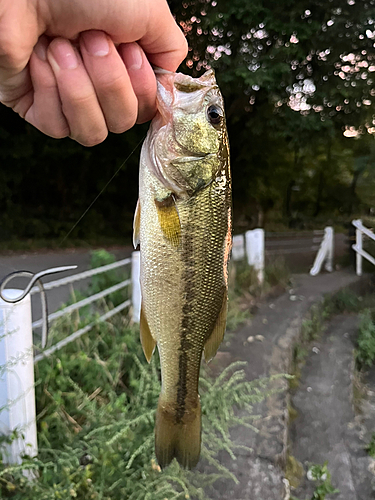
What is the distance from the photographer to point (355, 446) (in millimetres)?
3318

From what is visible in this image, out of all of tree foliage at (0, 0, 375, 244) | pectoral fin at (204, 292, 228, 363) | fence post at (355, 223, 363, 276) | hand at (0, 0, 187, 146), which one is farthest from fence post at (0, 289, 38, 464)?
fence post at (355, 223, 363, 276)

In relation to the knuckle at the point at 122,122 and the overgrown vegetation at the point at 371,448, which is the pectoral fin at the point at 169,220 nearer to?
the knuckle at the point at 122,122

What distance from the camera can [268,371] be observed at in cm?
380

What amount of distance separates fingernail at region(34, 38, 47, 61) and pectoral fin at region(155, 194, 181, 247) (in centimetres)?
46

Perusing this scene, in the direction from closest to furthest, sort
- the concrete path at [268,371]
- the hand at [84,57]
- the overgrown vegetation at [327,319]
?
1. the hand at [84,57]
2. the concrete path at [268,371]
3. the overgrown vegetation at [327,319]

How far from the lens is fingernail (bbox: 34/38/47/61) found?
95 centimetres

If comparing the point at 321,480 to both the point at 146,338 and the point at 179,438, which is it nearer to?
the point at 179,438

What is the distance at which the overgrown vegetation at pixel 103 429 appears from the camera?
6.79 feet

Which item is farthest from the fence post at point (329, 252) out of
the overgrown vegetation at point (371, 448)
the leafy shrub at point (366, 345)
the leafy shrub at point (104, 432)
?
the leafy shrub at point (104, 432)

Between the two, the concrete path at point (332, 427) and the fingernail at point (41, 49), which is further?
the concrete path at point (332, 427)

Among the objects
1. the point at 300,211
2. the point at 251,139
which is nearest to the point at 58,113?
the point at 251,139

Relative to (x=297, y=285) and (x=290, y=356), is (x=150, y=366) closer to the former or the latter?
(x=290, y=356)

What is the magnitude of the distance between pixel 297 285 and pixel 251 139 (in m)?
6.39

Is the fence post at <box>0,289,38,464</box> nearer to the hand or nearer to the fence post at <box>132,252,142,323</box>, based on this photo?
the hand
